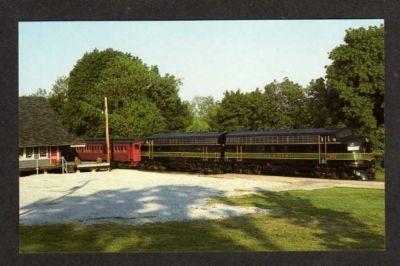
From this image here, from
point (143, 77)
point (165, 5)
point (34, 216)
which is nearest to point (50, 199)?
point (34, 216)

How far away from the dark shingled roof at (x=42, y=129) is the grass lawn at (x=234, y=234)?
A: 4515mm

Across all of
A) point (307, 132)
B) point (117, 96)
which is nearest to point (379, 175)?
point (307, 132)

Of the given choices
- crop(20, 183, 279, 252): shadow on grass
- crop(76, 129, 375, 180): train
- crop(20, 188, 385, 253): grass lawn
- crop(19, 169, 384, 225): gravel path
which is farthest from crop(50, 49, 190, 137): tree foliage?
crop(20, 188, 385, 253): grass lawn

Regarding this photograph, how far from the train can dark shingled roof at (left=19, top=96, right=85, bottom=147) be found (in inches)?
81.7

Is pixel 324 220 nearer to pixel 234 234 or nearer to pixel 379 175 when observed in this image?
pixel 234 234

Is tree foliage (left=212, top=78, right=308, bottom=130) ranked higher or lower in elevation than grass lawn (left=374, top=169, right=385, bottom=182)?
higher

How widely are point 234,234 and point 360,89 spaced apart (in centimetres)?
1207

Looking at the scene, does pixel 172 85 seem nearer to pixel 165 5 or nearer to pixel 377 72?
pixel 165 5

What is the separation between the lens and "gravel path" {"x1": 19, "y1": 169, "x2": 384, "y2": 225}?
1259 cm

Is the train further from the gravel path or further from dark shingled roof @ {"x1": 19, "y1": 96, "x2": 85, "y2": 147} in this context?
the gravel path

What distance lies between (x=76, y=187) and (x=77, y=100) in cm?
323

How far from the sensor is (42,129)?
17.3m

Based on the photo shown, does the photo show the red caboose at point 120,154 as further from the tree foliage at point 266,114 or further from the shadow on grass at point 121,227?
the shadow on grass at point 121,227

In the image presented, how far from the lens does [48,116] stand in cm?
1639
